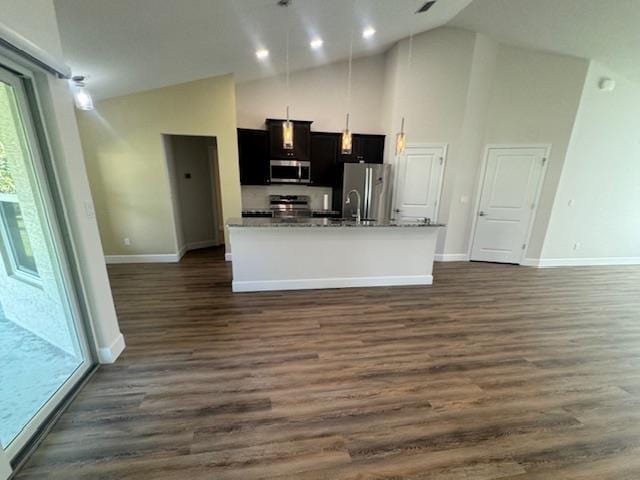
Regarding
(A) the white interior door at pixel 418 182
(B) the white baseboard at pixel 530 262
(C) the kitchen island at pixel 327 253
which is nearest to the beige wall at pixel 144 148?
(C) the kitchen island at pixel 327 253

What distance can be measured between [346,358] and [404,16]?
443 centimetres

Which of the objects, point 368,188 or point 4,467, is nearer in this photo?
point 4,467

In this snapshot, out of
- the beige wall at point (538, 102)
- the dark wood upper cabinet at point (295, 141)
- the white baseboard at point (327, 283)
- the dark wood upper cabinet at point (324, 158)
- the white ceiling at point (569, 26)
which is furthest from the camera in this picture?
the dark wood upper cabinet at point (324, 158)

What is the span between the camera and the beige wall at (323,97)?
17.1 ft

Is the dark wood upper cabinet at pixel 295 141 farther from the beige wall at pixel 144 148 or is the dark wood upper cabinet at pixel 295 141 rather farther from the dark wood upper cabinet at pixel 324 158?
the beige wall at pixel 144 148

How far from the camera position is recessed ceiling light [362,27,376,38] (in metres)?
3.83

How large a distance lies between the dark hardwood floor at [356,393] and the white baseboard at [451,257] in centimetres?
A: 178

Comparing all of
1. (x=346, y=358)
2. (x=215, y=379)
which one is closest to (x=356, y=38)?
(x=346, y=358)

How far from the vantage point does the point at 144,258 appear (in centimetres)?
455

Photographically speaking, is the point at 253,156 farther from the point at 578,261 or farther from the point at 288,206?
the point at 578,261

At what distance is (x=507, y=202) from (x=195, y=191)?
6030mm

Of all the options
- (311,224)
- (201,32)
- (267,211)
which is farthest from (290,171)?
(201,32)

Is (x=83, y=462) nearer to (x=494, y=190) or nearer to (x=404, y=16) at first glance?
(x=404, y=16)

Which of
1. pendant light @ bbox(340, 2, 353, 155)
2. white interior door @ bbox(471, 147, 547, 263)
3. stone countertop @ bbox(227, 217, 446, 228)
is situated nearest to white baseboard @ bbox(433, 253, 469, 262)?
white interior door @ bbox(471, 147, 547, 263)
